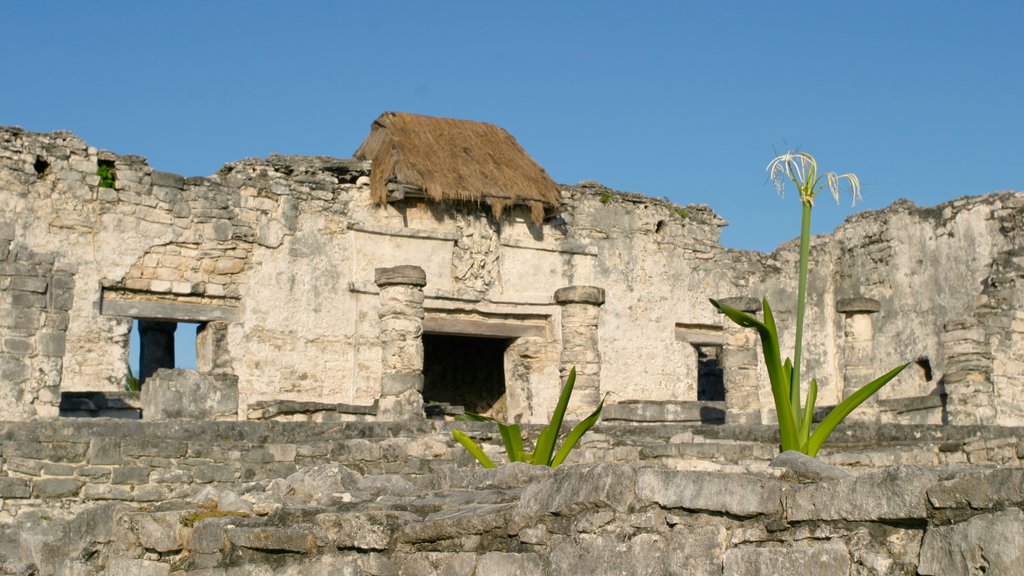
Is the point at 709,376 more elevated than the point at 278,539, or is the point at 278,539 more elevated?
the point at 709,376

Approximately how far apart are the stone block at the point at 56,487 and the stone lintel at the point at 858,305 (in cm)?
1029

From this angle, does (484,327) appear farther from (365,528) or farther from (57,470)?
(365,528)

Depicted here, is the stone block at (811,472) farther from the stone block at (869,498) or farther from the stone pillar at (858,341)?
the stone pillar at (858,341)

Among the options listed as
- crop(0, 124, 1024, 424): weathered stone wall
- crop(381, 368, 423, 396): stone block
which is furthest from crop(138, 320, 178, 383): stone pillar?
crop(381, 368, 423, 396): stone block

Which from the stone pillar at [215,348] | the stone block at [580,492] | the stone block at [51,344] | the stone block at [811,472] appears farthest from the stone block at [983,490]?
the stone pillar at [215,348]

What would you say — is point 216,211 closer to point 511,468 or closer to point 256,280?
point 256,280

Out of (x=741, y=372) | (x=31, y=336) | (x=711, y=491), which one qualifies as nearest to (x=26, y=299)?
(x=31, y=336)

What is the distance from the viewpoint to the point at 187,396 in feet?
32.6

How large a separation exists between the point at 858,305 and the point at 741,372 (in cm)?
175

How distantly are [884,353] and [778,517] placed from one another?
48.7 ft

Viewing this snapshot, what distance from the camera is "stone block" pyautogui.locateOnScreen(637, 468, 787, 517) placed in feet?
11.8

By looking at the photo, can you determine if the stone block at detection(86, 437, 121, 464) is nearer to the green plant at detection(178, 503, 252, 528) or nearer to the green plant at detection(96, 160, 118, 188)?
the green plant at detection(178, 503, 252, 528)

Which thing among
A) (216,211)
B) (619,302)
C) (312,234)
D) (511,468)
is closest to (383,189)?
(312,234)

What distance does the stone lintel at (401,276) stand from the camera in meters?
12.9
